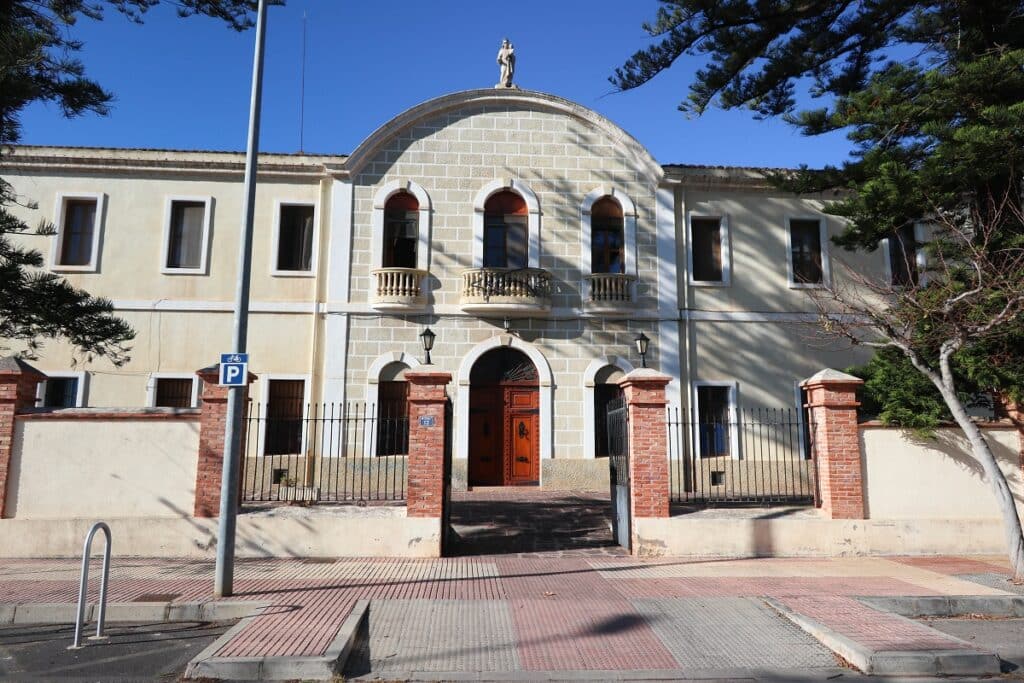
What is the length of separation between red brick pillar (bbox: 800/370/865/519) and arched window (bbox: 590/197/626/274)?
8.36 m

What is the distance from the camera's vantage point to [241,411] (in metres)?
8.38

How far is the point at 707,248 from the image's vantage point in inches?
749

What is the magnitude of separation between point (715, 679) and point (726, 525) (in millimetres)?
5184

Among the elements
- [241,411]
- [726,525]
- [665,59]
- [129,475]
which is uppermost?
[665,59]

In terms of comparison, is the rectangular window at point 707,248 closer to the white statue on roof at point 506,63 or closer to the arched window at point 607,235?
the arched window at point 607,235

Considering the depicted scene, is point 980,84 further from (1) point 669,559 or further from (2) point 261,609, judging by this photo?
(2) point 261,609

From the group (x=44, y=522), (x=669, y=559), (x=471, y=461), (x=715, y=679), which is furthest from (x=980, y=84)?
(x=44, y=522)

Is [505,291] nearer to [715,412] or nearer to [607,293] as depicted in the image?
[607,293]

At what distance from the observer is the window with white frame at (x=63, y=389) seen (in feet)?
55.6

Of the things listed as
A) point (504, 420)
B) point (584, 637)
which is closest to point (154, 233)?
point (504, 420)

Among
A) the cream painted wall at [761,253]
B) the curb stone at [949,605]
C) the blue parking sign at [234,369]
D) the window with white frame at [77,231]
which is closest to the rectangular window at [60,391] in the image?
the window with white frame at [77,231]

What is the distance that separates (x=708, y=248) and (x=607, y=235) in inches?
116

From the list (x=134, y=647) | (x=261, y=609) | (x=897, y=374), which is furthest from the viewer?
(x=897, y=374)

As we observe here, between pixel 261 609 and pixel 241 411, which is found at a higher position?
pixel 241 411
